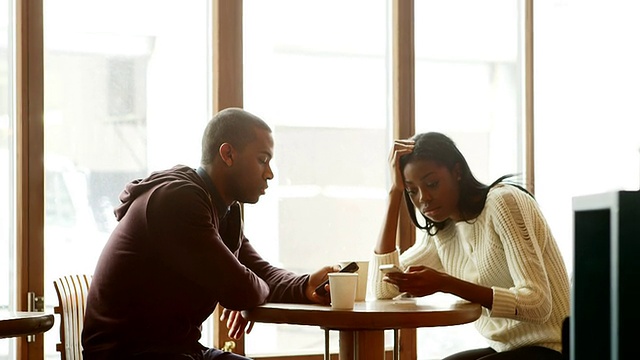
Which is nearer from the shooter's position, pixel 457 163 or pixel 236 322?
pixel 236 322

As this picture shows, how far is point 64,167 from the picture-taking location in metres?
3.80

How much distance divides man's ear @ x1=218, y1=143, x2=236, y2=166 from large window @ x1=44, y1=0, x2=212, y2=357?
1431 millimetres

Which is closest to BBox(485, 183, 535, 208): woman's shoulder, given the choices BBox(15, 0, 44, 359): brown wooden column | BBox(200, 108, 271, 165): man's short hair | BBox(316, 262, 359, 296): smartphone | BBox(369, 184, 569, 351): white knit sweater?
BBox(369, 184, 569, 351): white knit sweater

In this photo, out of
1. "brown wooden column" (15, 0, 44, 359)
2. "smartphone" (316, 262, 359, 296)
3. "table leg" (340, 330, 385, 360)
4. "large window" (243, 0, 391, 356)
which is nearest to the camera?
"table leg" (340, 330, 385, 360)

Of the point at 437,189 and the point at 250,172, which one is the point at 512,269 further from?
the point at 250,172

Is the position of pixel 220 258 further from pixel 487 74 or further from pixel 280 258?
pixel 487 74

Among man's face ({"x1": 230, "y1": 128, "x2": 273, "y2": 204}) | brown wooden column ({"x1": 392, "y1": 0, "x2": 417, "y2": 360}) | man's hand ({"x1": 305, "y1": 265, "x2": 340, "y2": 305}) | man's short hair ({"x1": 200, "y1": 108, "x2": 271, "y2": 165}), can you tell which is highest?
brown wooden column ({"x1": 392, "y1": 0, "x2": 417, "y2": 360})

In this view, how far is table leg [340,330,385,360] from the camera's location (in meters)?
2.44

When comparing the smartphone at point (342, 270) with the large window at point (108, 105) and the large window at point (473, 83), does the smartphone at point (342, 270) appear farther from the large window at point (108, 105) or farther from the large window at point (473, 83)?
the large window at point (473, 83)

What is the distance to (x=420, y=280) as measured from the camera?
8.13 ft

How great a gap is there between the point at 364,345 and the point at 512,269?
1.72ft

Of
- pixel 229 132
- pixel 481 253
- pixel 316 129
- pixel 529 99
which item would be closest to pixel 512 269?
pixel 481 253

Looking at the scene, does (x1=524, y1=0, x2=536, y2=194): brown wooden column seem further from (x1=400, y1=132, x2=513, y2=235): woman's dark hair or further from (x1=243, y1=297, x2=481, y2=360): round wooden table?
(x1=243, y1=297, x2=481, y2=360): round wooden table

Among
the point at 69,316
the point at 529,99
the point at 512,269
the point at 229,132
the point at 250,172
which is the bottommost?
the point at 69,316
